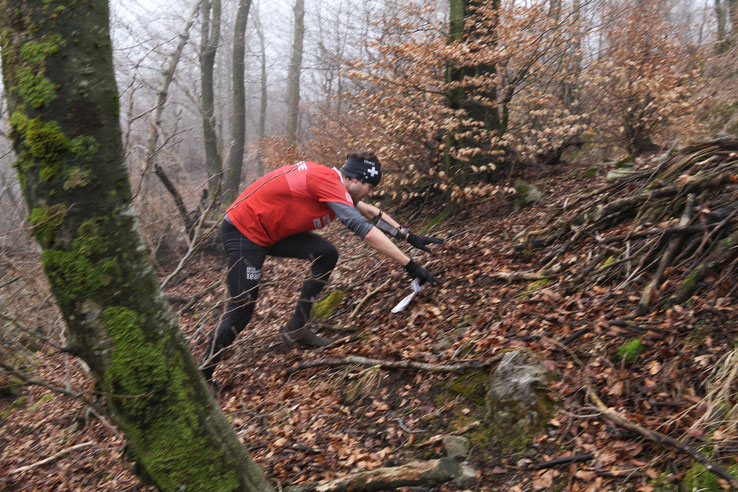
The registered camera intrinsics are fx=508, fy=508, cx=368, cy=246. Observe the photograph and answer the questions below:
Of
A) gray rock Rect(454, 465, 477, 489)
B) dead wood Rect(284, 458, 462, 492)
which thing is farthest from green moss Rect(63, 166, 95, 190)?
gray rock Rect(454, 465, 477, 489)

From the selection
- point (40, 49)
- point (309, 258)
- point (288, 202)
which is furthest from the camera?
point (309, 258)

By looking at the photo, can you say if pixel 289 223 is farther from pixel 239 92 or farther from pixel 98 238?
pixel 239 92

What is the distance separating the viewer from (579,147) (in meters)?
7.76

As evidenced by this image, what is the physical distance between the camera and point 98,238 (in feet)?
7.08

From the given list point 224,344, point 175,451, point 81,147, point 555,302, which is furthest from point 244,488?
point 555,302

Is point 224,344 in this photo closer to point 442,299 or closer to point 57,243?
point 442,299

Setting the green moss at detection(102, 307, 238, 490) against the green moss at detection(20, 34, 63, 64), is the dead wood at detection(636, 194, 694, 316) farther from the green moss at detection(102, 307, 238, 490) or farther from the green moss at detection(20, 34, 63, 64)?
the green moss at detection(20, 34, 63, 64)

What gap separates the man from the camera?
14.4 feet

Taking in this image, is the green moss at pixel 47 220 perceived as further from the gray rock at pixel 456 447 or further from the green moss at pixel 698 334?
the green moss at pixel 698 334

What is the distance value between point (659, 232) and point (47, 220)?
3923 millimetres

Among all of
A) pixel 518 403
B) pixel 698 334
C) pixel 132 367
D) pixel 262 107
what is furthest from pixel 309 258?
pixel 262 107

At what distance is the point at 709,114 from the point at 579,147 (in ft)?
10.8

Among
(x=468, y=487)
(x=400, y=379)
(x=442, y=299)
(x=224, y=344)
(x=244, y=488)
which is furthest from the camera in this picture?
(x=442, y=299)

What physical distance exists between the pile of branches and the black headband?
1.71 m
